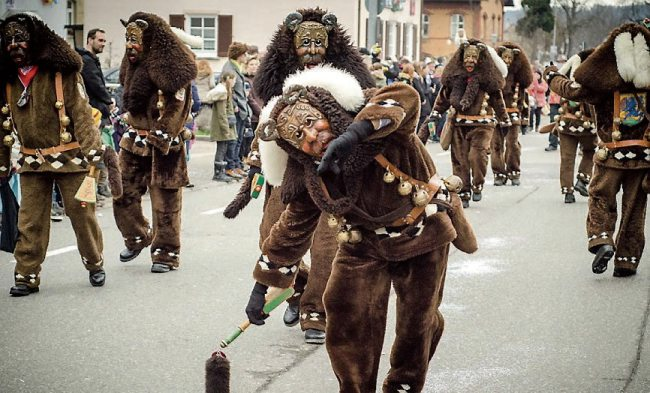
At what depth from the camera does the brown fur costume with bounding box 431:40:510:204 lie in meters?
14.1

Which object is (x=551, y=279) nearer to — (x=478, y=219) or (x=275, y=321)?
(x=275, y=321)

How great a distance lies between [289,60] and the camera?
7.05 m

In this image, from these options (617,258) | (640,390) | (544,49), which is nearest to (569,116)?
(617,258)

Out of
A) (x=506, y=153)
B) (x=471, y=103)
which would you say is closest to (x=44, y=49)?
(x=471, y=103)

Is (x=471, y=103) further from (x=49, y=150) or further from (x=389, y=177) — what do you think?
(x=389, y=177)

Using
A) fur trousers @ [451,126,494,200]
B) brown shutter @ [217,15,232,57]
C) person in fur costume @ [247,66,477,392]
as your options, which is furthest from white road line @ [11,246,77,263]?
brown shutter @ [217,15,232,57]

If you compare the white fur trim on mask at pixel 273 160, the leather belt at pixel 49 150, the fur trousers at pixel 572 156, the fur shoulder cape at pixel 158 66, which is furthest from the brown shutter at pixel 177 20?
the white fur trim on mask at pixel 273 160

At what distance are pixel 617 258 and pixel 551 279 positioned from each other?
552 millimetres

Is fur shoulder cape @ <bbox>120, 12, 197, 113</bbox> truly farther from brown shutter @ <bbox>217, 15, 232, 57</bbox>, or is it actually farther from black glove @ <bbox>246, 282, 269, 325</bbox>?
brown shutter @ <bbox>217, 15, 232, 57</bbox>

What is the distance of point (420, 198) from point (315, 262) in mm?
2102

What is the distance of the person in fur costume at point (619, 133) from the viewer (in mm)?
8664

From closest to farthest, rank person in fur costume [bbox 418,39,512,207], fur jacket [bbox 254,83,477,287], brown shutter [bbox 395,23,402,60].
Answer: fur jacket [bbox 254,83,477,287], person in fur costume [bbox 418,39,512,207], brown shutter [bbox 395,23,402,60]

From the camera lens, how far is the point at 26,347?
6.98 meters

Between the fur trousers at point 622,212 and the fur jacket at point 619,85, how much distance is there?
0.14 m
